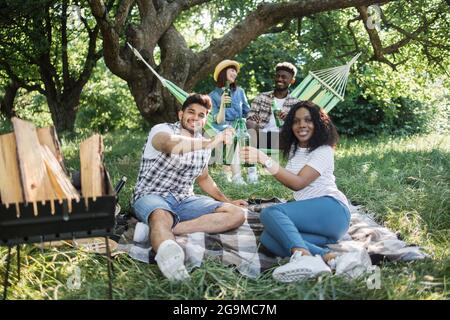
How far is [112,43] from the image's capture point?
438 centimetres

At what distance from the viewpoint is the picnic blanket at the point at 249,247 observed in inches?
92.4

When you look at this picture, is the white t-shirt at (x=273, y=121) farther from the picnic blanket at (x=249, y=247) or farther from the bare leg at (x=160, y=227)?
the bare leg at (x=160, y=227)

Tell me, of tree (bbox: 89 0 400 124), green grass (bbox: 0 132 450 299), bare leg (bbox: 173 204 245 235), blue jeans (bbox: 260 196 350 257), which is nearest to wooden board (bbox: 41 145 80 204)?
green grass (bbox: 0 132 450 299)

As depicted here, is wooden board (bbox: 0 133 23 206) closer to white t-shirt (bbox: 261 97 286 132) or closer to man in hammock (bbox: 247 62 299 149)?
man in hammock (bbox: 247 62 299 149)

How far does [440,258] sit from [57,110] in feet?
28.4

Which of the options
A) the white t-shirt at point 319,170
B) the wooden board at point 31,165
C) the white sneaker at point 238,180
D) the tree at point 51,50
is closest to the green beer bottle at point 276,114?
the white sneaker at point 238,180

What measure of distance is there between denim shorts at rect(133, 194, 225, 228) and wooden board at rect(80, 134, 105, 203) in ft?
2.11

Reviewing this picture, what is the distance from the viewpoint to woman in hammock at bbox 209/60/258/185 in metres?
4.31

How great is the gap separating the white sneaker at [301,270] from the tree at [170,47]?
3109 mm

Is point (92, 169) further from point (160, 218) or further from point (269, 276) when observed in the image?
point (269, 276)

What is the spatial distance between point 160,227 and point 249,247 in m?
0.50

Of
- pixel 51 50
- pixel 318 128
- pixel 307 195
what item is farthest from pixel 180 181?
pixel 51 50
